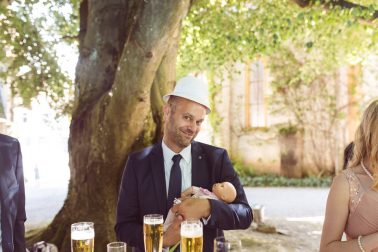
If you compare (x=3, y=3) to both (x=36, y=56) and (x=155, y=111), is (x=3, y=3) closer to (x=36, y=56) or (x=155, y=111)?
(x=36, y=56)

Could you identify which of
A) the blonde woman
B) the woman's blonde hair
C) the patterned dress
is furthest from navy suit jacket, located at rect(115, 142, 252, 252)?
the woman's blonde hair

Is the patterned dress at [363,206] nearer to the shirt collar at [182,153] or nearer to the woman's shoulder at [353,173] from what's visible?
the woman's shoulder at [353,173]

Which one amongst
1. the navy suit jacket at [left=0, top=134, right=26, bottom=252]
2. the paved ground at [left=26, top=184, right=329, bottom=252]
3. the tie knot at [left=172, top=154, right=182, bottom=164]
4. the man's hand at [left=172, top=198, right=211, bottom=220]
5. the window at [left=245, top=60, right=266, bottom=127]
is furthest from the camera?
the window at [left=245, top=60, right=266, bottom=127]

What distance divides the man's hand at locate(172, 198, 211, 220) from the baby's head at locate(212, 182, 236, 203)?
0.68 ft

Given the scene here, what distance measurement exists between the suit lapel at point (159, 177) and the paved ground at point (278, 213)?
14.5 feet

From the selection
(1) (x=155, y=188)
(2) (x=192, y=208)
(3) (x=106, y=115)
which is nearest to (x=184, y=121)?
(1) (x=155, y=188)

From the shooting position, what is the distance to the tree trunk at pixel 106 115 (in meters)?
4.14

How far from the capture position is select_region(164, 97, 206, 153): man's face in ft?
8.31

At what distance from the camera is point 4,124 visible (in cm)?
210

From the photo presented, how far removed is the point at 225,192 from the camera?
94.7 inches

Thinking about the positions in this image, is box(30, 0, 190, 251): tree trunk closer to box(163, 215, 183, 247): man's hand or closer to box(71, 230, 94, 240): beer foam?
box(163, 215, 183, 247): man's hand

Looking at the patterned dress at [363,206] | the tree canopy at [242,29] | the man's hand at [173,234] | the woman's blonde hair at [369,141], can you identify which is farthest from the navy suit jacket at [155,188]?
the tree canopy at [242,29]

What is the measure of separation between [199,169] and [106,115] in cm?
194

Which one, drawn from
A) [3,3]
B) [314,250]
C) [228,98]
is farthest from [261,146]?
[3,3]
